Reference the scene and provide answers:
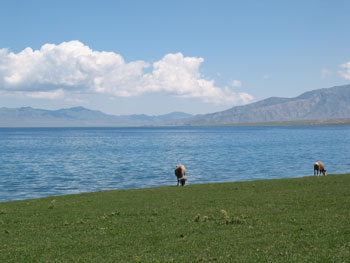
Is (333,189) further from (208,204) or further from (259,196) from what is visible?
(208,204)

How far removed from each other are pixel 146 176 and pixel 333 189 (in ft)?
112

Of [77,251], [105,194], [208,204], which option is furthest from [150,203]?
[77,251]

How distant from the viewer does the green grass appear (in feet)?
50.5

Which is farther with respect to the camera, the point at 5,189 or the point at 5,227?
the point at 5,189

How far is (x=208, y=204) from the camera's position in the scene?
2684 cm

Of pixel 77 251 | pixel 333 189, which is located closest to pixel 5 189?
pixel 77 251

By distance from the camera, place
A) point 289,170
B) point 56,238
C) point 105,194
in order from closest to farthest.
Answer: point 56,238 → point 105,194 → point 289,170

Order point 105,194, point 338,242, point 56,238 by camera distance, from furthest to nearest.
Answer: point 105,194, point 56,238, point 338,242

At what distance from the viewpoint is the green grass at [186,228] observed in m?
15.4

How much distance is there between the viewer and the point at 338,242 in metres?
15.7

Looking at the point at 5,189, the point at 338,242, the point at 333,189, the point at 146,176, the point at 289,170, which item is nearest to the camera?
the point at 338,242

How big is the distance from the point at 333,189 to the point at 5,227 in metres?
24.5

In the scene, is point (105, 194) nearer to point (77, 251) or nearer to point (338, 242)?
point (77, 251)

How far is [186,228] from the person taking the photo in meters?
19.6
